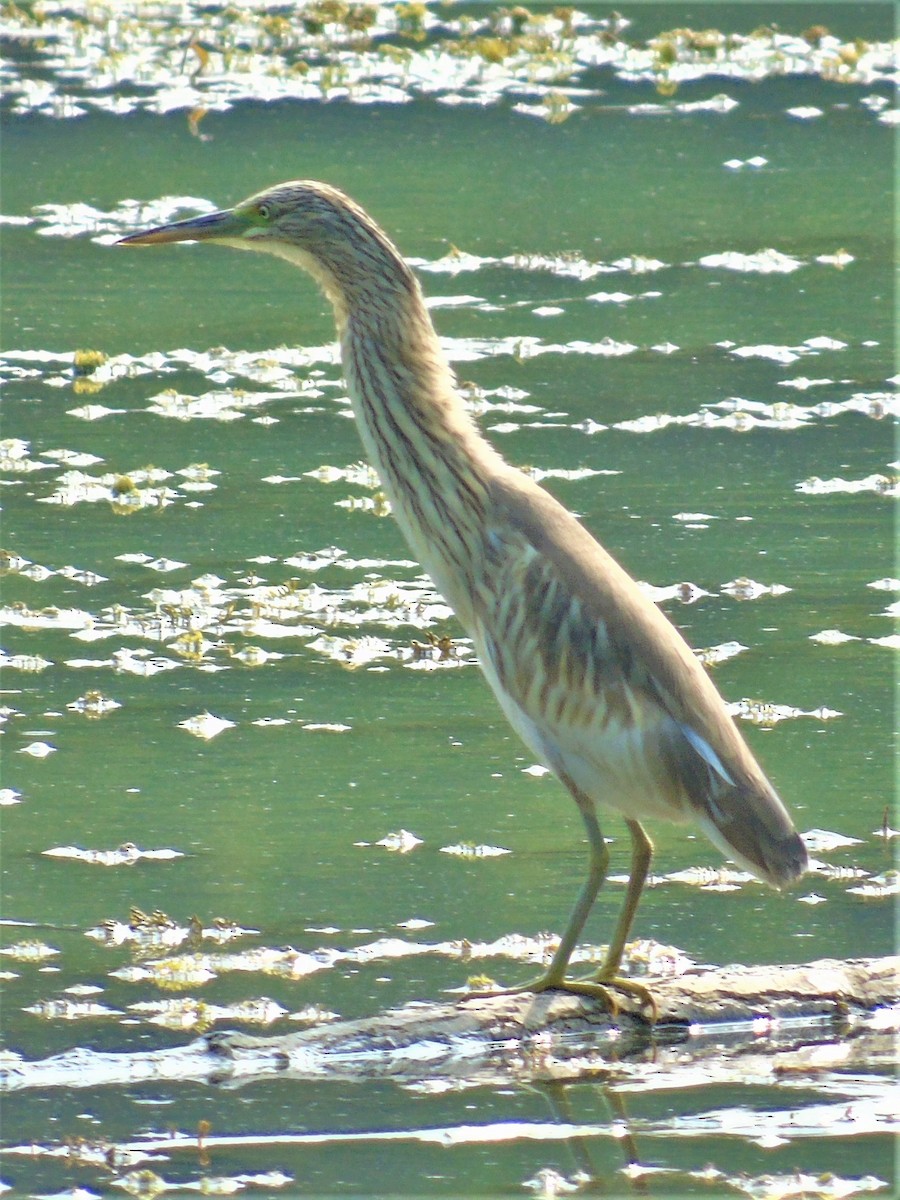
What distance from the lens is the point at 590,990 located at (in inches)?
176

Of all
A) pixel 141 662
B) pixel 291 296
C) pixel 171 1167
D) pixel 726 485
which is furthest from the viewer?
pixel 291 296

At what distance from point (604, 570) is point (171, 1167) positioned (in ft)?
5.04

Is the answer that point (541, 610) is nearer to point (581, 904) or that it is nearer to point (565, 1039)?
point (581, 904)

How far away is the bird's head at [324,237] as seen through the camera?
194 inches

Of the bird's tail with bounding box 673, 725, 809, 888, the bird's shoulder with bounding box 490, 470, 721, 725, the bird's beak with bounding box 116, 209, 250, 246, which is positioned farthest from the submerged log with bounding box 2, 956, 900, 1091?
the bird's beak with bounding box 116, 209, 250, 246

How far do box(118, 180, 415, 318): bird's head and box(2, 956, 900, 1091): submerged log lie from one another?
158cm

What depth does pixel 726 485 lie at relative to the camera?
27.3 ft

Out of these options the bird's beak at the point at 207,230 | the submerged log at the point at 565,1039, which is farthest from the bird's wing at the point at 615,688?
the bird's beak at the point at 207,230

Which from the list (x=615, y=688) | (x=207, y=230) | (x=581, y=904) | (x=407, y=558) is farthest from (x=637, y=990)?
(x=407, y=558)

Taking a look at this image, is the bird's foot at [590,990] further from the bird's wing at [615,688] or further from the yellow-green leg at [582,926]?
the bird's wing at [615,688]

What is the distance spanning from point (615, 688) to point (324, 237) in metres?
1.21

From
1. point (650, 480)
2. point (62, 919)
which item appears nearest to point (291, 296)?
point (650, 480)

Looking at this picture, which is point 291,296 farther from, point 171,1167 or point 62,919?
point 171,1167

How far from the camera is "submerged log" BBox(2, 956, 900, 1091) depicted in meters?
4.22
